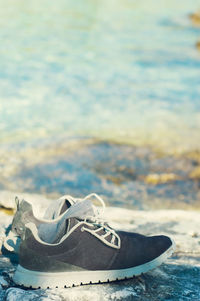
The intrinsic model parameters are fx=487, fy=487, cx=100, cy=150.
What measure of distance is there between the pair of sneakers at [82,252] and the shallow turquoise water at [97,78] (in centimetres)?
391

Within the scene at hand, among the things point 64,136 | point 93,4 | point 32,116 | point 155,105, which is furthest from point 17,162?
point 93,4

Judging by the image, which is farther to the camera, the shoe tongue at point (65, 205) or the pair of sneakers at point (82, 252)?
the shoe tongue at point (65, 205)

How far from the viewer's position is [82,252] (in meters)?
2.23

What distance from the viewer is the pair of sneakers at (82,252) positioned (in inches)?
86.7

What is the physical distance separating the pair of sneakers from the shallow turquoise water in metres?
3.91

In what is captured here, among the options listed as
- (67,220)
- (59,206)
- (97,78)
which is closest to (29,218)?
(59,206)

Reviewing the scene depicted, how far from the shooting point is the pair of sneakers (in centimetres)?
220

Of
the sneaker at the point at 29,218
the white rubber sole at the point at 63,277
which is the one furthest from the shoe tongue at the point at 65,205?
the white rubber sole at the point at 63,277

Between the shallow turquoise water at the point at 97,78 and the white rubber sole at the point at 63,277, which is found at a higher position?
the white rubber sole at the point at 63,277

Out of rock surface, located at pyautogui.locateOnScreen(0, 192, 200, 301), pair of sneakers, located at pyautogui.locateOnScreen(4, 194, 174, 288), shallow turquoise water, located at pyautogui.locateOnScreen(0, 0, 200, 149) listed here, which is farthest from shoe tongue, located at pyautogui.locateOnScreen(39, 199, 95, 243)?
shallow turquoise water, located at pyautogui.locateOnScreen(0, 0, 200, 149)

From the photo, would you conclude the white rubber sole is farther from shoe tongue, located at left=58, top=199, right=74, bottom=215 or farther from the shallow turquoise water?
the shallow turquoise water

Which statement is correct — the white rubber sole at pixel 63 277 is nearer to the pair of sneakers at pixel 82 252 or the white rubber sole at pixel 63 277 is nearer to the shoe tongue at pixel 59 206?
the pair of sneakers at pixel 82 252

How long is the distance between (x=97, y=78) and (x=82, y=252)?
22.5ft

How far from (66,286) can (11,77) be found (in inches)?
264
